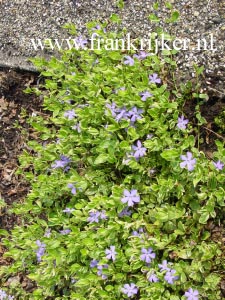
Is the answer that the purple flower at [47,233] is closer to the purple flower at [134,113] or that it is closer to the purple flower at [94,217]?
the purple flower at [94,217]

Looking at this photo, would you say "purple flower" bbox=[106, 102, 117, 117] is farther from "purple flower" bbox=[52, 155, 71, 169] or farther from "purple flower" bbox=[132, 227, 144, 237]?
"purple flower" bbox=[132, 227, 144, 237]

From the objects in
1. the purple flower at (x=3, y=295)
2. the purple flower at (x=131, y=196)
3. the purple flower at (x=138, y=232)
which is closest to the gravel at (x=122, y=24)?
the purple flower at (x=131, y=196)

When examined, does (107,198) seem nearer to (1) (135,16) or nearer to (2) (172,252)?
(2) (172,252)

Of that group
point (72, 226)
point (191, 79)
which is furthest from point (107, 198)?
point (191, 79)

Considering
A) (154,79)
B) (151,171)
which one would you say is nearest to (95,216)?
(151,171)

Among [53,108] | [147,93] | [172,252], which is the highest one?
[147,93]

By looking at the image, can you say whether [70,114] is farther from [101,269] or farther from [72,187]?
[101,269]

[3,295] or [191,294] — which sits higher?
[191,294]
